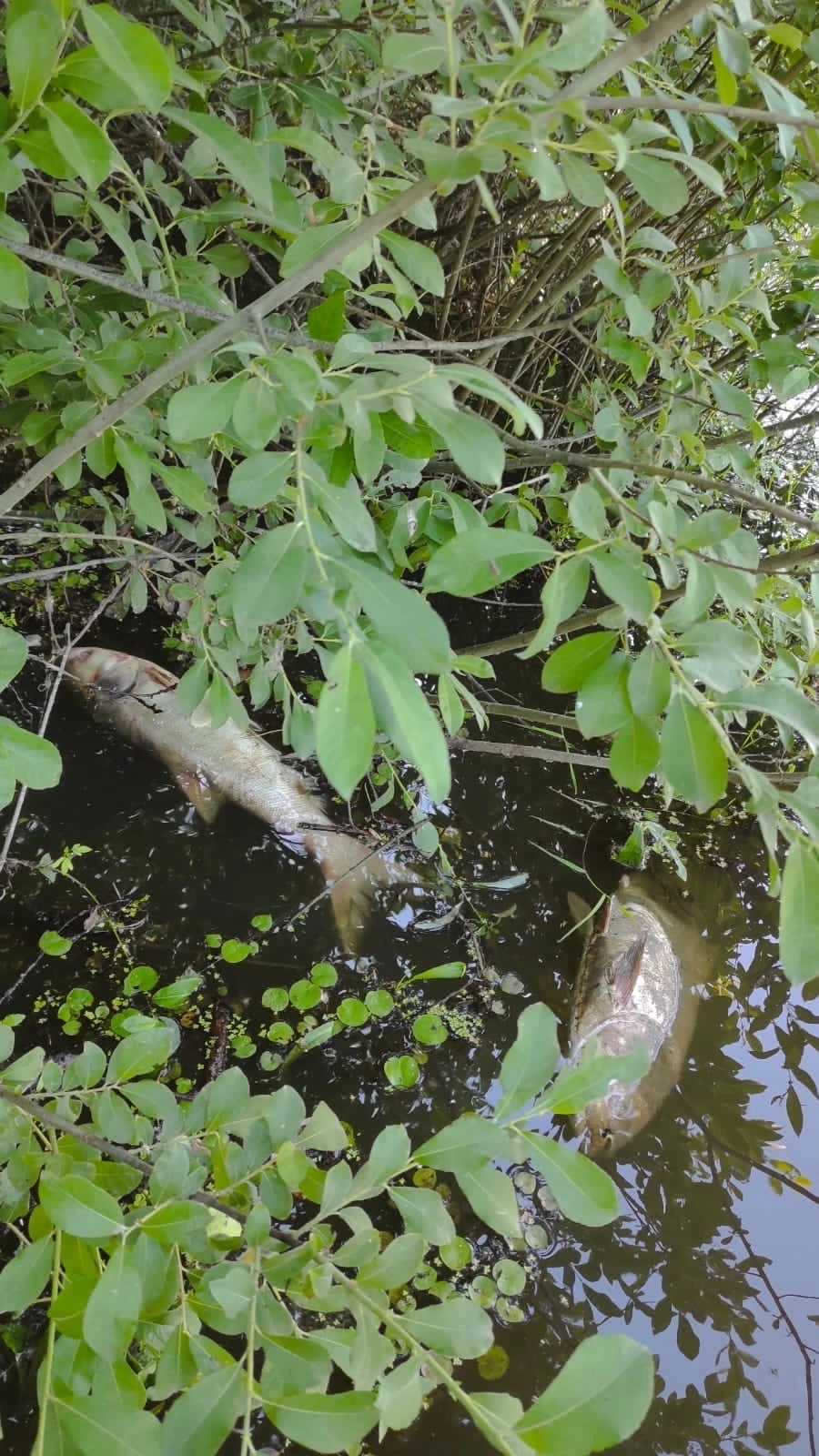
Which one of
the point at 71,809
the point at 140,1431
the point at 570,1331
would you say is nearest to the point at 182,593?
the point at 140,1431

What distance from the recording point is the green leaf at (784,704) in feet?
2.07

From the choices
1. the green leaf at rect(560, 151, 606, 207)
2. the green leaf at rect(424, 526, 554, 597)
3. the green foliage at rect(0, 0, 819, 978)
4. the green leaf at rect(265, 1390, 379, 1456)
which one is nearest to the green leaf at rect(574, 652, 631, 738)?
the green foliage at rect(0, 0, 819, 978)

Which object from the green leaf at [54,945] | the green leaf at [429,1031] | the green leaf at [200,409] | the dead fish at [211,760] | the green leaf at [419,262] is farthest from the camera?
the dead fish at [211,760]

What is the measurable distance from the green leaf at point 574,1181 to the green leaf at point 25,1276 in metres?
A: 0.44

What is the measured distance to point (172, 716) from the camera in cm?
294

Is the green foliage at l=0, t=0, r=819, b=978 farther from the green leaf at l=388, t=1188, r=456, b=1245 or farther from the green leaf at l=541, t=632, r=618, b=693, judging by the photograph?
the green leaf at l=388, t=1188, r=456, b=1245

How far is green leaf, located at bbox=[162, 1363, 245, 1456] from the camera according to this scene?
1.78 ft

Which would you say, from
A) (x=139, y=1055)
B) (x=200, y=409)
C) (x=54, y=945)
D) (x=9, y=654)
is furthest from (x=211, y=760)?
(x=200, y=409)

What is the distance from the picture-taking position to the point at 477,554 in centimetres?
67

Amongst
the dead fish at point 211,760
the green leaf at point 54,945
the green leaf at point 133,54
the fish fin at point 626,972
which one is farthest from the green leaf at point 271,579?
the fish fin at point 626,972

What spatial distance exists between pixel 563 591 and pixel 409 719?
244 millimetres

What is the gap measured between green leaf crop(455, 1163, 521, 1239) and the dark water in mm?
1481

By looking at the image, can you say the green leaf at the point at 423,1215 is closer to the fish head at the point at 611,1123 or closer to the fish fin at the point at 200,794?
the fish head at the point at 611,1123

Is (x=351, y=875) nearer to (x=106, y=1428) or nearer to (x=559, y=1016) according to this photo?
(x=559, y=1016)
